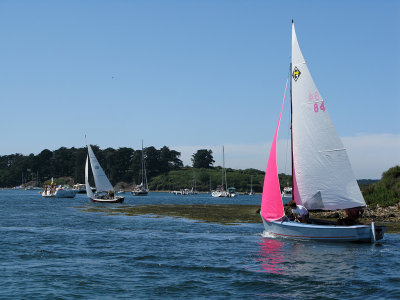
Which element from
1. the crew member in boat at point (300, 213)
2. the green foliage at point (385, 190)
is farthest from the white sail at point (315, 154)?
the green foliage at point (385, 190)

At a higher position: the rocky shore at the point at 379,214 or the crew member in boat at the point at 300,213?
the crew member in boat at the point at 300,213

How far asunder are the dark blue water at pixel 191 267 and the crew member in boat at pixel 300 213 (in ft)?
5.17

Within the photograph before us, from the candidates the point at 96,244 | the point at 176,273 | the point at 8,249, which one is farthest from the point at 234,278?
the point at 8,249

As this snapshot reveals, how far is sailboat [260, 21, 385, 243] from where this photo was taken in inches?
1246

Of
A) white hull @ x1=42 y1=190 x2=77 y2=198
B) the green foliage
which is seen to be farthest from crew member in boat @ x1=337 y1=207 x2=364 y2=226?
white hull @ x1=42 y1=190 x2=77 y2=198

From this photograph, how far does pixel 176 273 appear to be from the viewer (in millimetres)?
22547

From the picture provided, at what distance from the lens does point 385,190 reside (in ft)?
188

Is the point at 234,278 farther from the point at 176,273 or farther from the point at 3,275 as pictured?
the point at 3,275

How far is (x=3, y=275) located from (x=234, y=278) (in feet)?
32.9

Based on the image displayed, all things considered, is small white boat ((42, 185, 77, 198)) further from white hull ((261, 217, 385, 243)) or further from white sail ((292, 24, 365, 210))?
white hull ((261, 217, 385, 243))

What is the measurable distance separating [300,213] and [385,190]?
29.1 metres

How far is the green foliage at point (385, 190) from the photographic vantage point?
5434cm

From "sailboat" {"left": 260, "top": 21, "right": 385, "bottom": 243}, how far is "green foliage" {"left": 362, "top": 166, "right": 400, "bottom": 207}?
77.5ft

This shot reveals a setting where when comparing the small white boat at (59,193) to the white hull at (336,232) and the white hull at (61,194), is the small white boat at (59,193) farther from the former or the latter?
the white hull at (336,232)
